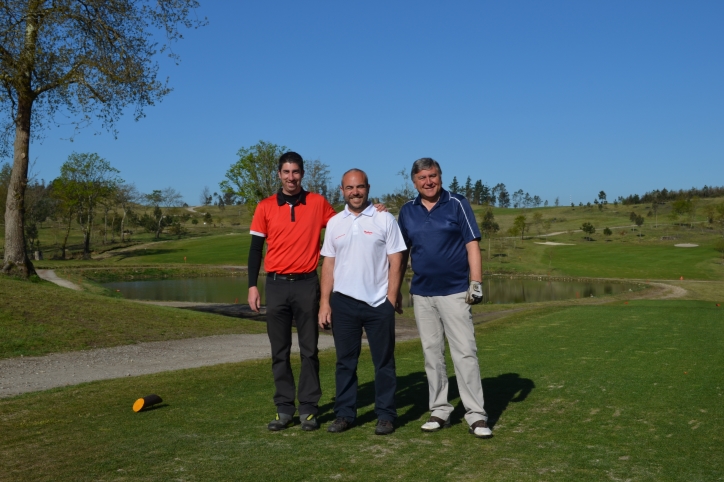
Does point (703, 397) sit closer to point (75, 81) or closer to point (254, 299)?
point (254, 299)

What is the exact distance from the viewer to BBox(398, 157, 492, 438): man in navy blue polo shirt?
20.4 ft

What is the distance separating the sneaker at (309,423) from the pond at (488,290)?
102 ft

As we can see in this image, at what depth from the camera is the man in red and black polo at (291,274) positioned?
655 cm

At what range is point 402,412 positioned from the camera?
6992 millimetres

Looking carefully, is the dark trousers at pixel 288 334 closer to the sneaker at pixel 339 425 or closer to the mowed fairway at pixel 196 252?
the sneaker at pixel 339 425

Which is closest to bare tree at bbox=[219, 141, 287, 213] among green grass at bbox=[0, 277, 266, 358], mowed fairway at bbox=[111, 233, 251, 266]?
mowed fairway at bbox=[111, 233, 251, 266]

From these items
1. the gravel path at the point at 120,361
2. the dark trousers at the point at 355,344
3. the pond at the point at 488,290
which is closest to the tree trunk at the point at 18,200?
the gravel path at the point at 120,361

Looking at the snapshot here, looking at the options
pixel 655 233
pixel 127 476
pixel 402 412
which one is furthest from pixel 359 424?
pixel 655 233

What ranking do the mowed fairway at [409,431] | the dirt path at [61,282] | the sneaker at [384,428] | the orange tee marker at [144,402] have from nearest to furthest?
the mowed fairway at [409,431], the sneaker at [384,428], the orange tee marker at [144,402], the dirt path at [61,282]

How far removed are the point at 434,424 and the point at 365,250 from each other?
5.65 ft

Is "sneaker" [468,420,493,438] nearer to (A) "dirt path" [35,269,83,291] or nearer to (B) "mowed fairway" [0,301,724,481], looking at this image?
(B) "mowed fairway" [0,301,724,481]

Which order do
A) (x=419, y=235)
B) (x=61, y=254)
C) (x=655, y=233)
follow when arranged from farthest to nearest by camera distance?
(x=655, y=233)
(x=61, y=254)
(x=419, y=235)

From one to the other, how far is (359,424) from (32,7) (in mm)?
19620

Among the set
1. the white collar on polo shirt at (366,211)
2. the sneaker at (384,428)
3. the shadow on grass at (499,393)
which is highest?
the white collar on polo shirt at (366,211)
